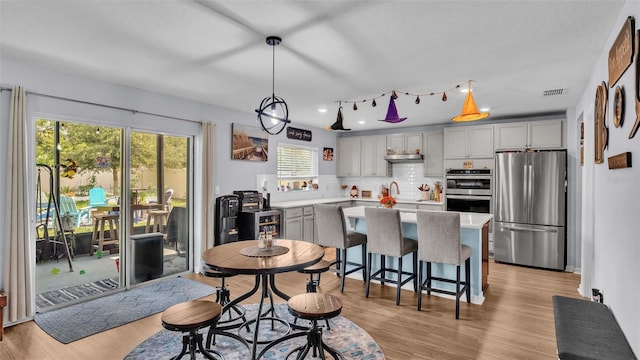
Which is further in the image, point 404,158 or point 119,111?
point 404,158

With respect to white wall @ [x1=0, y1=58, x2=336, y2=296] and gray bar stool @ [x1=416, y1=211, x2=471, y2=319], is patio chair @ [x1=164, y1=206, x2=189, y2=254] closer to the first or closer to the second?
white wall @ [x1=0, y1=58, x2=336, y2=296]

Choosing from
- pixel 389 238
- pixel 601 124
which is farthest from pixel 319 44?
pixel 601 124

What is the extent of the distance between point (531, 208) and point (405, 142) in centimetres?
263

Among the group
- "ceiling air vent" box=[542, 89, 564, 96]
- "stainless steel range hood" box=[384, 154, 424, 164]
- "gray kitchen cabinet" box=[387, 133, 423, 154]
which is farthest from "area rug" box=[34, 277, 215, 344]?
"ceiling air vent" box=[542, 89, 564, 96]

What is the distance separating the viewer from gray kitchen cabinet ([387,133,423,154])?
6.80 m

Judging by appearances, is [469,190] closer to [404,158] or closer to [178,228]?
[404,158]

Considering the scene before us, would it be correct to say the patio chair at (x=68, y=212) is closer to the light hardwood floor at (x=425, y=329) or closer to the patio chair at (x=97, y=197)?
the patio chair at (x=97, y=197)

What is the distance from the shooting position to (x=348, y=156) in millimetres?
7754

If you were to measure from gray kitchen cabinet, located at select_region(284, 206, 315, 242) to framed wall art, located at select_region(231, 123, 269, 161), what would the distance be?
1076 mm

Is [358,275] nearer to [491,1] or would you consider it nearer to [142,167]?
[142,167]

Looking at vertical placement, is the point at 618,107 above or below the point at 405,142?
below

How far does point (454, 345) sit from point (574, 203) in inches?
141

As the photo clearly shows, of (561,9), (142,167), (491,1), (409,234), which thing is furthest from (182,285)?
(561,9)

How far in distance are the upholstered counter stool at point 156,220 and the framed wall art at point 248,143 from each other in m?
1.30
